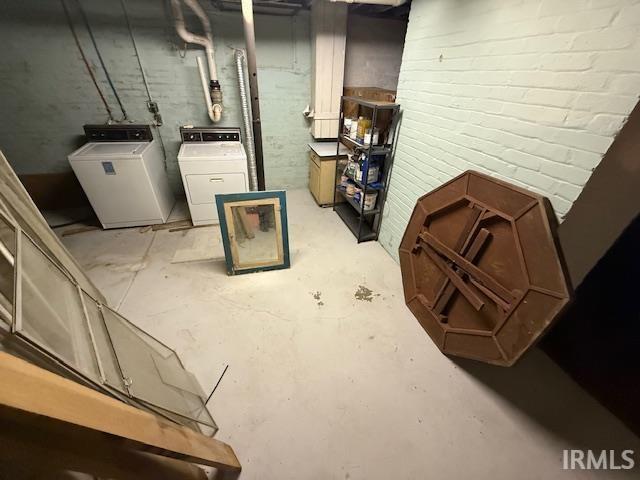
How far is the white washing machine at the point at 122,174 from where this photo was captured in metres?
2.51

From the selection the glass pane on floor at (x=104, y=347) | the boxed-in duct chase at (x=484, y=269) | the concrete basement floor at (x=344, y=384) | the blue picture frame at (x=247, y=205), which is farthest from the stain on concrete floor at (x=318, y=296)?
the glass pane on floor at (x=104, y=347)

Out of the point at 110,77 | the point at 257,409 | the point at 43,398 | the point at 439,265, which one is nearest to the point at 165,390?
the point at 257,409

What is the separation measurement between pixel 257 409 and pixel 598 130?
213cm

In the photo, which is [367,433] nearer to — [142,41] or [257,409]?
[257,409]

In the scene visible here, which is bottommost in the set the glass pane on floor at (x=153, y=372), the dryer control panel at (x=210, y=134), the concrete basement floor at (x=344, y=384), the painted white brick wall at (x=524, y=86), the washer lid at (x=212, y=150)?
the concrete basement floor at (x=344, y=384)

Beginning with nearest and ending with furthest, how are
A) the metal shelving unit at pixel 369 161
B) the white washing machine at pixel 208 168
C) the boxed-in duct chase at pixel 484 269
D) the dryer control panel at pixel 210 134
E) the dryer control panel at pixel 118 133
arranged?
the boxed-in duct chase at pixel 484 269 < the metal shelving unit at pixel 369 161 < the white washing machine at pixel 208 168 < the dryer control panel at pixel 118 133 < the dryer control panel at pixel 210 134

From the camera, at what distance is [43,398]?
0.51 metres

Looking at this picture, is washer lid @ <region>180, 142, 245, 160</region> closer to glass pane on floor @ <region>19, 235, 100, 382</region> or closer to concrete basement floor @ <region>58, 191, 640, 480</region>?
concrete basement floor @ <region>58, 191, 640, 480</region>

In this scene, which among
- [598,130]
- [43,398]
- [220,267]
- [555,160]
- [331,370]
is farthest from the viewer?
[220,267]

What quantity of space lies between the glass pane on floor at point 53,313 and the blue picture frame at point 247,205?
1.16m

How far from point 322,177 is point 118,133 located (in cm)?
245

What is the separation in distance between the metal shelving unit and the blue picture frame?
2.91 feet

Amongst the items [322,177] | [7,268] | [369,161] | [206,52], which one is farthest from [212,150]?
[7,268]

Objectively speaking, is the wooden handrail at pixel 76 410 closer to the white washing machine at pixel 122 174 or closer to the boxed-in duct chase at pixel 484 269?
the boxed-in duct chase at pixel 484 269
